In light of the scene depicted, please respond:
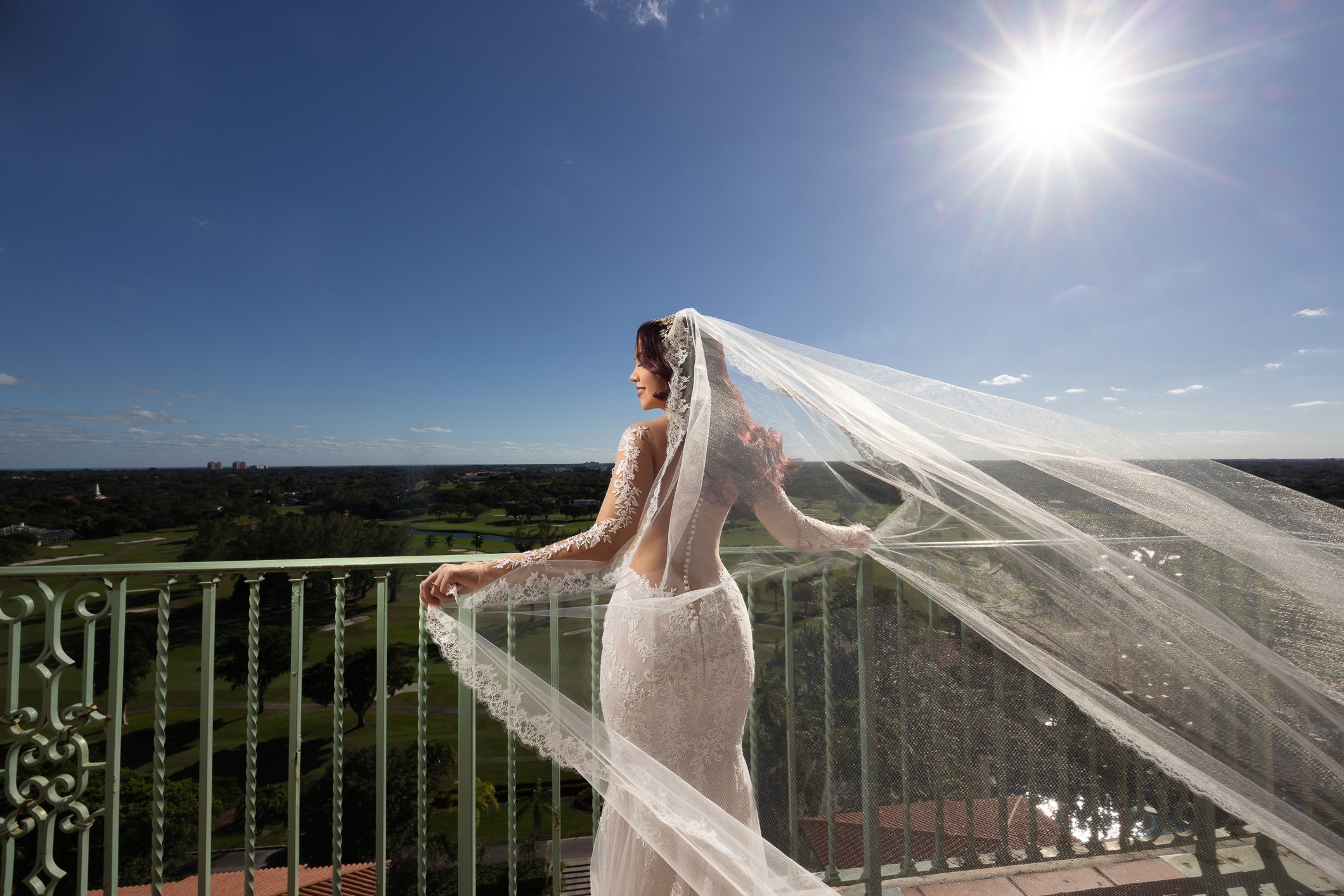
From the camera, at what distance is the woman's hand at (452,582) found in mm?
1154

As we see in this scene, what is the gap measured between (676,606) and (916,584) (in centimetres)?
53

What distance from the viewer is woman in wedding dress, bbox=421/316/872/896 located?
114 cm

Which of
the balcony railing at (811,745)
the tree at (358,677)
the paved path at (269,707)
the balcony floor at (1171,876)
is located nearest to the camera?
the balcony floor at (1171,876)

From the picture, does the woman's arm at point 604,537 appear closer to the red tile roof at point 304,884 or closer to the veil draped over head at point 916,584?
the veil draped over head at point 916,584

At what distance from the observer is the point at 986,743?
105cm

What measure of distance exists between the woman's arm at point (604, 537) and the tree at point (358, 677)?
5528 mm

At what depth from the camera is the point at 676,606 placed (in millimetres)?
1125

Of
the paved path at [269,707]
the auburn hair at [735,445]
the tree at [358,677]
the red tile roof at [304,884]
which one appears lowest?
the paved path at [269,707]

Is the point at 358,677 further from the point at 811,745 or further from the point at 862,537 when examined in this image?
the point at 862,537

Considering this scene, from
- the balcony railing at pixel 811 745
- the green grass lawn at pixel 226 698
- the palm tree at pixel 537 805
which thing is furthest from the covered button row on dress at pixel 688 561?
the green grass lawn at pixel 226 698

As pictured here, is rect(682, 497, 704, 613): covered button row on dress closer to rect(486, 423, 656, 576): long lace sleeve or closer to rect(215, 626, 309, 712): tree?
rect(486, 423, 656, 576): long lace sleeve

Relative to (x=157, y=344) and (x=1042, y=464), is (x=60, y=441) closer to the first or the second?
(x=157, y=344)

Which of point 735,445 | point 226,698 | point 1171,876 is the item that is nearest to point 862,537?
point 735,445

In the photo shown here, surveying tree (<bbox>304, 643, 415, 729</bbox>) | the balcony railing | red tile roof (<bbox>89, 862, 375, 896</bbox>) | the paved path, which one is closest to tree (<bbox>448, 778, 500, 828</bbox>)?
the balcony railing
